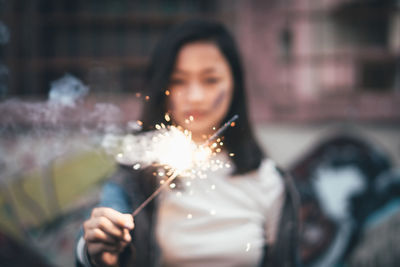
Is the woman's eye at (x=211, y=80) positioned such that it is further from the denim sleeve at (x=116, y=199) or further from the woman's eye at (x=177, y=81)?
the denim sleeve at (x=116, y=199)

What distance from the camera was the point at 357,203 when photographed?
7.19ft

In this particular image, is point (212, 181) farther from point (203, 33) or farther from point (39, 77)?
point (39, 77)

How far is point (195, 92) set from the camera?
91 centimetres

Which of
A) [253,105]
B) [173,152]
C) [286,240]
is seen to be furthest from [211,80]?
[253,105]

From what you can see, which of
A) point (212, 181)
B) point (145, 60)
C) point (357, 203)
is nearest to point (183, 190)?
point (212, 181)

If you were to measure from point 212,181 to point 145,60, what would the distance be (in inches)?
59.6

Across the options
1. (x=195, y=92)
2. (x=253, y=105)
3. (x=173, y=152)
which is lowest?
(x=253, y=105)

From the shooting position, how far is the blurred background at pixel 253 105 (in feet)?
6.73

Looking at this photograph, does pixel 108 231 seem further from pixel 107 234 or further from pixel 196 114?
pixel 196 114

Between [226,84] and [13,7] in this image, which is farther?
[13,7]

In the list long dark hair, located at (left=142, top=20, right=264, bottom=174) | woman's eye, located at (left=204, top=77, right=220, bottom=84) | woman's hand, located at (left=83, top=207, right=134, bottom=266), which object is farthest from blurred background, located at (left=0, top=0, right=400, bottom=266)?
woman's hand, located at (left=83, top=207, right=134, bottom=266)

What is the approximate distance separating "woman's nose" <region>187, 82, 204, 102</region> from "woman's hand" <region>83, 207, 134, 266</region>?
16.3 inches

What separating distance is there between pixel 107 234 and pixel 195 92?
48cm

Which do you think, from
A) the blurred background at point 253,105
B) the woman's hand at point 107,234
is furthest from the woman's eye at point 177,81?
the blurred background at point 253,105
